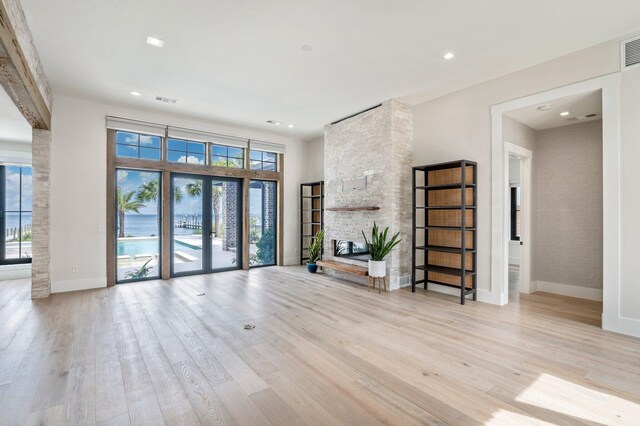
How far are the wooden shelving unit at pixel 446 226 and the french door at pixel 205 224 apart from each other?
410 cm

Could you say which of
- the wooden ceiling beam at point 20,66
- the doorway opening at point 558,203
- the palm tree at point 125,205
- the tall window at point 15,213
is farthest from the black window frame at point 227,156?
the doorway opening at point 558,203

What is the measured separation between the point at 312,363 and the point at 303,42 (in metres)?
3.45

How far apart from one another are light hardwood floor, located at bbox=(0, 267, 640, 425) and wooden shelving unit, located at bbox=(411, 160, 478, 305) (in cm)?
58

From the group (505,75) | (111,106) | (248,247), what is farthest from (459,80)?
(111,106)

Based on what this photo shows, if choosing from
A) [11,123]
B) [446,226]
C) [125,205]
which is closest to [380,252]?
[446,226]

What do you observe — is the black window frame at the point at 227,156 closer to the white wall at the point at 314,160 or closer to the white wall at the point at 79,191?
the white wall at the point at 79,191

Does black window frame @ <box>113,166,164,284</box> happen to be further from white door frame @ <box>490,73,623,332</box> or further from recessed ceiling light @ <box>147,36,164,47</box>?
white door frame @ <box>490,73,623,332</box>

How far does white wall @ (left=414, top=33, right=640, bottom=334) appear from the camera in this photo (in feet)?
11.1

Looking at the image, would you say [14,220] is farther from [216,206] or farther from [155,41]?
[155,41]

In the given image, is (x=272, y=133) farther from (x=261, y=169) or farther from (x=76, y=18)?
(x=76, y=18)

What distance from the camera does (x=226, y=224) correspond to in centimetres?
711

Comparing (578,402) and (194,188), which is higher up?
(194,188)

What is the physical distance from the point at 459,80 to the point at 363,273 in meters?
3.43

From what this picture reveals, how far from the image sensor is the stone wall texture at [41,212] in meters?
4.94
